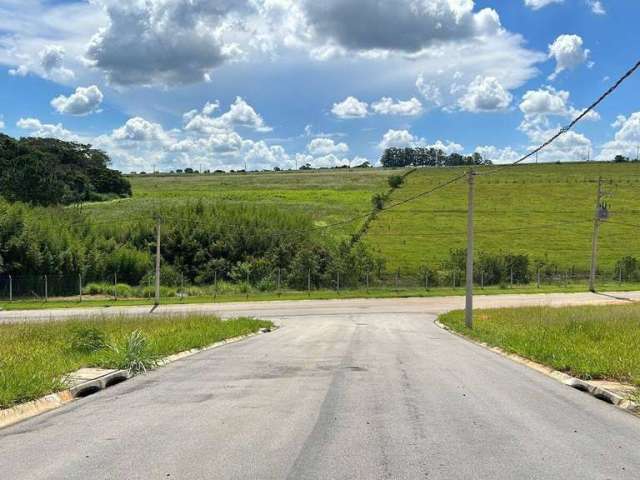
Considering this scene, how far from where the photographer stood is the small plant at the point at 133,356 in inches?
447

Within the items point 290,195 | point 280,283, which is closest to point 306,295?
point 280,283

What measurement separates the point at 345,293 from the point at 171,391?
139ft

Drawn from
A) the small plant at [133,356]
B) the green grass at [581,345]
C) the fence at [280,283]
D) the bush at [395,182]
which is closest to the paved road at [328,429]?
the small plant at [133,356]

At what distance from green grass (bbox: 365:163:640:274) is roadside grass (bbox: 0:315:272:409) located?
46.8 metres

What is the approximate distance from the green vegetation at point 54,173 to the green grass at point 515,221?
43.9 m

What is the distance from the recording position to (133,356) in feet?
38.2

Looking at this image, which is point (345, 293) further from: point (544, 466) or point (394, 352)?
point (544, 466)

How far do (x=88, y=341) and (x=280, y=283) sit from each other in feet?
141

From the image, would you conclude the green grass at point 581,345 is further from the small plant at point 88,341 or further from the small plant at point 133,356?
the small plant at point 88,341

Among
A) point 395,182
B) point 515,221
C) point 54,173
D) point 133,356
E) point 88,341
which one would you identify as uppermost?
point 395,182

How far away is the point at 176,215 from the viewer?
65.1m

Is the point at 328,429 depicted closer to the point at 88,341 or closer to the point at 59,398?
the point at 59,398

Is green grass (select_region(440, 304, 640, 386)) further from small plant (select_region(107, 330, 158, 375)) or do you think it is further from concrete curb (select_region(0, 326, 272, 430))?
concrete curb (select_region(0, 326, 272, 430))

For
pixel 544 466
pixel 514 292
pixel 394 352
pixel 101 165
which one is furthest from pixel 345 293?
pixel 101 165
